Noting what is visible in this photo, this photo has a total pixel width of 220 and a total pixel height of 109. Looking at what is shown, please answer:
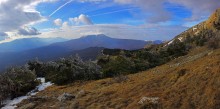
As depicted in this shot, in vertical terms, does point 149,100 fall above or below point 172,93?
below

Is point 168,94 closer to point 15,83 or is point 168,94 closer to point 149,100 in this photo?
point 149,100

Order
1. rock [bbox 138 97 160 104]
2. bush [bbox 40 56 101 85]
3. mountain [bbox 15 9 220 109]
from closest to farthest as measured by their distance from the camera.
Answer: mountain [bbox 15 9 220 109], rock [bbox 138 97 160 104], bush [bbox 40 56 101 85]

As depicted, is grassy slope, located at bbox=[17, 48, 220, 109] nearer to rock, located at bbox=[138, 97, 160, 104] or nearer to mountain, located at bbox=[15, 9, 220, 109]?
mountain, located at bbox=[15, 9, 220, 109]

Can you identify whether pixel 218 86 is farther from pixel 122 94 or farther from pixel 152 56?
pixel 152 56

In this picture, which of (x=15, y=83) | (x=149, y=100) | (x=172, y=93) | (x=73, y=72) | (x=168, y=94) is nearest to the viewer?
(x=149, y=100)

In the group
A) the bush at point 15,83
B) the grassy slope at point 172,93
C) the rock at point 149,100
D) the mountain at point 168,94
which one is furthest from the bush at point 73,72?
the rock at point 149,100

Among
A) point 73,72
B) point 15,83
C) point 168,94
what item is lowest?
point 15,83

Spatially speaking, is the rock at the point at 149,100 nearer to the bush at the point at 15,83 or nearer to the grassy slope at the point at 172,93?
the grassy slope at the point at 172,93

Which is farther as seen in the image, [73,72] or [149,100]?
[73,72]

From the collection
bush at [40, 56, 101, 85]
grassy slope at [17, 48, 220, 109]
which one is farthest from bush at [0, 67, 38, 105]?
grassy slope at [17, 48, 220, 109]

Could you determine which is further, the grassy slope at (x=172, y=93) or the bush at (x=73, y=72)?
the bush at (x=73, y=72)

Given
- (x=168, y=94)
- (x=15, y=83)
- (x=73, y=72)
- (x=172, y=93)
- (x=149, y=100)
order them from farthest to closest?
(x=73, y=72) < (x=15, y=83) < (x=168, y=94) < (x=172, y=93) < (x=149, y=100)

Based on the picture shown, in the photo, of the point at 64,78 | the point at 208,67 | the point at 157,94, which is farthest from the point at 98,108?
the point at 64,78

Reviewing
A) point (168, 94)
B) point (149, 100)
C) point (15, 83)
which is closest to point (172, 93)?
A: point (168, 94)
